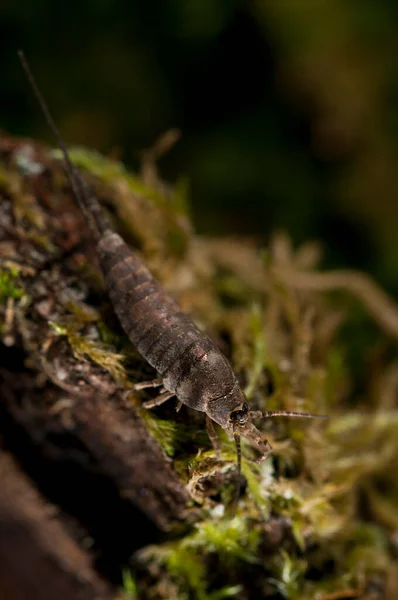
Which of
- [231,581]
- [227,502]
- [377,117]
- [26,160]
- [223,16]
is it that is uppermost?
[223,16]

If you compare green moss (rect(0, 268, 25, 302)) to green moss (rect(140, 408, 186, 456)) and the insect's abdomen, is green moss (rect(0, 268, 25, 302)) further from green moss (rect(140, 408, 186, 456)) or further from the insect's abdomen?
green moss (rect(140, 408, 186, 456))

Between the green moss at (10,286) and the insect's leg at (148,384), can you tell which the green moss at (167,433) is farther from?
the green moss at (10,286)

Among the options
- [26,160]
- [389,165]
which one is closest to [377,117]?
[389,165]

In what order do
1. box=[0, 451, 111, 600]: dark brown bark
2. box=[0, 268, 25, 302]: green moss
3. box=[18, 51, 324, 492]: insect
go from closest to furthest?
box=[18, 51, 324, 492]: insect
box=[0, 268, 25, 302]: green moss
box=[0, 451, 111, 600]: dark brown bark

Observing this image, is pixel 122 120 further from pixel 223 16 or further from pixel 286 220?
pixel 286 220

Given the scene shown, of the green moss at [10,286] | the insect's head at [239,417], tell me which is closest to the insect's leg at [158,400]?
the insect's head at [239,417]

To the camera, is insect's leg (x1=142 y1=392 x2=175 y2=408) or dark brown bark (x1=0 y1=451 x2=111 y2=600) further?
dark brown bark (x1=0 y1=451 x2=111 y2=600)

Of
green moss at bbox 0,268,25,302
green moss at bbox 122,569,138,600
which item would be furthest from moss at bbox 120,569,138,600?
green moss at bbox 0,268,25,302
